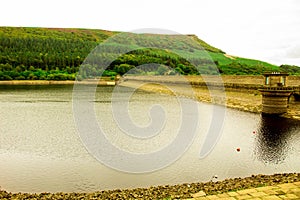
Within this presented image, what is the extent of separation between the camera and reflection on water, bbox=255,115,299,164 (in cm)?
1277

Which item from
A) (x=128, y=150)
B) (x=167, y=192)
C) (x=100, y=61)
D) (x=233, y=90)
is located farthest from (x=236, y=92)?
(x=100, y=61)

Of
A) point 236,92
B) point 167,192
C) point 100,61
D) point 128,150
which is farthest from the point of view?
point 100,61

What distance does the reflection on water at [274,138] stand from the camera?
12773mm

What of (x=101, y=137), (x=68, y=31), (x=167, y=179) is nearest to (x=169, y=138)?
(x=101, y=137)

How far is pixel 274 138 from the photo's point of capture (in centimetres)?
1587

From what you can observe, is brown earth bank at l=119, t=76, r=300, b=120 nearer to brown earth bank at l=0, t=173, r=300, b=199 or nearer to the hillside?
brown earth bank at l=0, t=173, r=300, b=199

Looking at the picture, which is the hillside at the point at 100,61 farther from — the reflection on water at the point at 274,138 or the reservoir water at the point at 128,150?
the reservoir water at the point at 128,150

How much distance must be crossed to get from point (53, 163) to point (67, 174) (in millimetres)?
1548

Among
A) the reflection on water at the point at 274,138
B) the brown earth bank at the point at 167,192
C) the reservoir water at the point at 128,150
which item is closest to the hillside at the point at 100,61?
the reflection on water at the point at 274,138

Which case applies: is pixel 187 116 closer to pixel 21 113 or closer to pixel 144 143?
pixel 144 143

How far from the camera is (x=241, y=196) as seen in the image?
715 cm

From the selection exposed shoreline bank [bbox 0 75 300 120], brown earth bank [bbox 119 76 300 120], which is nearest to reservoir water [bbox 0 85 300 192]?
exposed shoreline bank [bbox 0 75 300 120]

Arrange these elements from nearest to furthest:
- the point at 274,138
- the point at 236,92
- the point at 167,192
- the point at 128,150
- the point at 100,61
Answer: the point at 167,192 → the point at 128,150 → the point at 274,138 → the point at 236,92 → the point at 100,61

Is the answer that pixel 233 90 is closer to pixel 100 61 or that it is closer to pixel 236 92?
pixel 236 92
